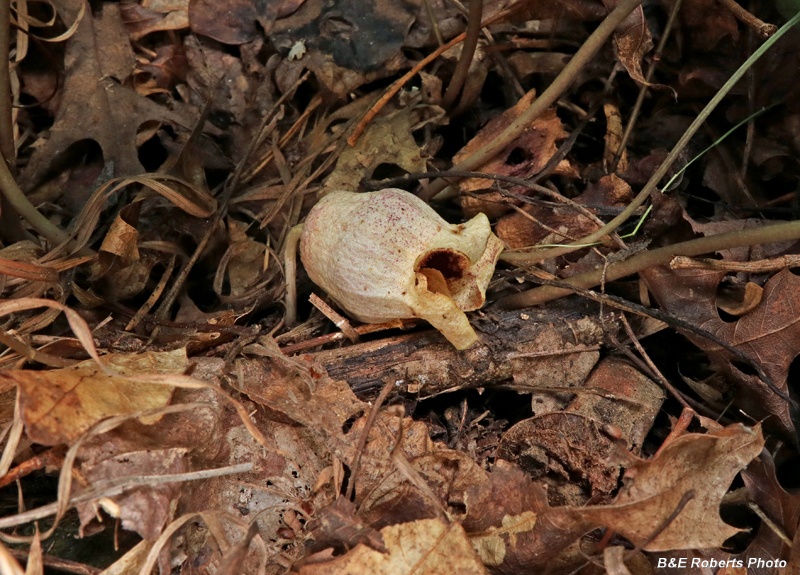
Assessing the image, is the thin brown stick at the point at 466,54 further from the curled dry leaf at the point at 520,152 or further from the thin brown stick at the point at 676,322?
the thin brown stick at the point at 676,322

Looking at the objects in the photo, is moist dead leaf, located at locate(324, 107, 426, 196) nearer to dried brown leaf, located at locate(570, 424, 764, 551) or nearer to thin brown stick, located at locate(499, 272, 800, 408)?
thin brown stick, located at locate(499, 272, 800, 408)

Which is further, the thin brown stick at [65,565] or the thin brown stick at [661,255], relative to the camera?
the thin brown stick at [661,255]

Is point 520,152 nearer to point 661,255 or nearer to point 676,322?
point 661,255

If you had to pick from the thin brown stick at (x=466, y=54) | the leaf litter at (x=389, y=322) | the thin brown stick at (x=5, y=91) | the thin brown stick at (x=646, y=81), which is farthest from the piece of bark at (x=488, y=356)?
the thin brown stick at (x=5, y=91)

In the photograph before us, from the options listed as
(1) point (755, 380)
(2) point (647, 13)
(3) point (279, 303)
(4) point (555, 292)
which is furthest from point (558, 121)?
(3) point (279, 303)

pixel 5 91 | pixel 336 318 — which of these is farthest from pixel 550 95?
pixel 5 91

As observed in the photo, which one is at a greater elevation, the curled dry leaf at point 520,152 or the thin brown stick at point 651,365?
the curled dry leaf at point 520,152

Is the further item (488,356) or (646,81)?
(646,81)

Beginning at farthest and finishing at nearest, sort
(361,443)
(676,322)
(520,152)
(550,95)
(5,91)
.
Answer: (520,152) → (550,95) → (5,91) → (676,322) → (361,443)
